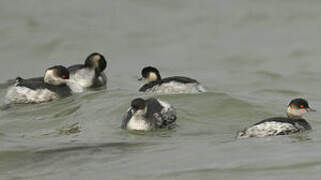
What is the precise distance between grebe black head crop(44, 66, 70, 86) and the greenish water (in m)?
0.41

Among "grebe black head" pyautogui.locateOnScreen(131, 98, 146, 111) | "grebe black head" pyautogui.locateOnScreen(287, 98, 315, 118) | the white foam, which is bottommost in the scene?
"grebe black head" pyautogui.locateOnScreen(287, 98, 315, 118)

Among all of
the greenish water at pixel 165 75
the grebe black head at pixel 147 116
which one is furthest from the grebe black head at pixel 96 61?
the grebe black head at pixel 147 116

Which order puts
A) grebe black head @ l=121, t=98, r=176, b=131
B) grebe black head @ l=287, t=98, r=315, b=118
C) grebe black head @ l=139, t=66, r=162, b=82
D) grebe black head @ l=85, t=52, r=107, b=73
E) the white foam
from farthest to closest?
grebe black head @ l=85, t=52, r=107, b=73
grebe black head @ l=139, t=66, r=162, b=82
the white foam
grebe black head @ l=287, t=98, r=315, b=118
grebe black head @ l=121, t=98, r=176, b=131

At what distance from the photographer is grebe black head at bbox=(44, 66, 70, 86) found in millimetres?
16188

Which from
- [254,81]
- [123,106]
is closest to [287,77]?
[254,81]

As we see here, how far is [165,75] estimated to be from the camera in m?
19.4

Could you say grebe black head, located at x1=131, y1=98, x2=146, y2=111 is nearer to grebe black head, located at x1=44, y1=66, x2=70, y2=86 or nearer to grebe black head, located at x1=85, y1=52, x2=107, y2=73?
grebe black head, located at x1=44, y1=66, x2=70, y2=86

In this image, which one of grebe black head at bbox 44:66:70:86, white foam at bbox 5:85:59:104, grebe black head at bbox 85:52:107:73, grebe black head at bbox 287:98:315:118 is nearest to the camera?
grebe black head at bbox 287:98:315:118

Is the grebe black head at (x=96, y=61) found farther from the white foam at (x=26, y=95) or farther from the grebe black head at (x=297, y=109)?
the grebe black head at (x=297, y=109)

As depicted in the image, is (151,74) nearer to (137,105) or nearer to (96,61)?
(96,61)

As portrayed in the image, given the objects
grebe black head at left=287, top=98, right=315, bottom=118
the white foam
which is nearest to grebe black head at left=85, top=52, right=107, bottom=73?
the white foam

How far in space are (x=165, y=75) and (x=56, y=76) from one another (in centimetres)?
364

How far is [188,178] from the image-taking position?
31.9ft

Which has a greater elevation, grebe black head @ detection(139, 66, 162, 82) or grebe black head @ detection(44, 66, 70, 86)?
grebe black head @ detection(44, 66, 70, 86)
